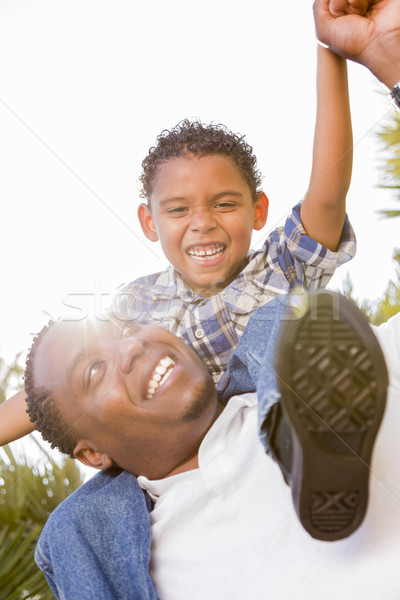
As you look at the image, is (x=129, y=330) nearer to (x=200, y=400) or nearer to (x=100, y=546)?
(x=200, y=400)


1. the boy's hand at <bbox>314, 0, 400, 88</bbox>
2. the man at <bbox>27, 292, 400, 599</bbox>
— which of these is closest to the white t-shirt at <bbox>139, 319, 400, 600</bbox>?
the man at <bbox>27, 292, 400, 599</bbox>

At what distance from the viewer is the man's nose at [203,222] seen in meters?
0.82

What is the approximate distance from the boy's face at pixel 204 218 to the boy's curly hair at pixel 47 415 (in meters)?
0.23

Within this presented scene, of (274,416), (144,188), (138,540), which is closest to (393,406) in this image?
(274,416)

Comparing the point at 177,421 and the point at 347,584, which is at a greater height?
the point at 177,421

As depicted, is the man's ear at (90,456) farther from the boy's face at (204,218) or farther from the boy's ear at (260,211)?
the boy's ear at (260,211)

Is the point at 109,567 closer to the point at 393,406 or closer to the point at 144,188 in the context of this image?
the point at 393,406

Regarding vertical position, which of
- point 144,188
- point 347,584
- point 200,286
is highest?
point 144,188

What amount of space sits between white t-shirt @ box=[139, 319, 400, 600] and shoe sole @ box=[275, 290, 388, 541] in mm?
87

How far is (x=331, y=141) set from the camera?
707mm

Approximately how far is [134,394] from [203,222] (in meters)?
0.28

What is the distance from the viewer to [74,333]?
700 millimetres

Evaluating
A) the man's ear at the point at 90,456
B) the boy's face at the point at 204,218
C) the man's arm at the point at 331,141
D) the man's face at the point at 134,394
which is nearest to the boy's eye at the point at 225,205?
the boy's face at the point at 204,218

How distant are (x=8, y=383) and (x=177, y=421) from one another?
1.20ft
